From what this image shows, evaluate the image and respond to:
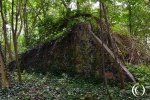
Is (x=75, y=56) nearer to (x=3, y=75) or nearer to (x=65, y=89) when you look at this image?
(x=65, y=89)

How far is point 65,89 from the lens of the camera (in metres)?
10.8

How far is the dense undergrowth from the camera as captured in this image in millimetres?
9954

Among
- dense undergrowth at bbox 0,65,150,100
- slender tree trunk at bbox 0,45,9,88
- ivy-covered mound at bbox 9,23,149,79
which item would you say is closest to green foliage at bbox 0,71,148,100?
dense undergrowth at bbox 0,65,150,100

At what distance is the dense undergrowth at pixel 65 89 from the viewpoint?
32.7 ft

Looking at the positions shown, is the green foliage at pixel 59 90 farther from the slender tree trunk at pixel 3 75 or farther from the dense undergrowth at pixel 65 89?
the slender tree trunk at pixel 3 75

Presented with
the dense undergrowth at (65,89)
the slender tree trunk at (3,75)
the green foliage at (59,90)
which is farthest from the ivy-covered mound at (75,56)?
the slender tree trunk at (3,75)

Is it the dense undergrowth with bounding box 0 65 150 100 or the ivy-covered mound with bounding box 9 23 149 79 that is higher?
the ivy-covered mound with bounding box 9 23 149 79

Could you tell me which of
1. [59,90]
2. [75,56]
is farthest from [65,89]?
[75,56]

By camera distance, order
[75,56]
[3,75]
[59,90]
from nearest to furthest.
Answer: [59,90] → [3,75] → [75,56]

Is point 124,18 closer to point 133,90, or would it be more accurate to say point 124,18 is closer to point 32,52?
point 32,52

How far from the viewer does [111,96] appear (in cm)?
977

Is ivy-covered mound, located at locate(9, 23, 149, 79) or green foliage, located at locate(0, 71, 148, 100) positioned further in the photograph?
ivy-covered mound, located at locate(9, 23, 149, 79)

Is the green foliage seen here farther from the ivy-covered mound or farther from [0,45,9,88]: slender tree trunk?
the ivy-covered mound

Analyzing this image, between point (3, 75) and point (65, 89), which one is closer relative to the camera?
point (65, 89)
